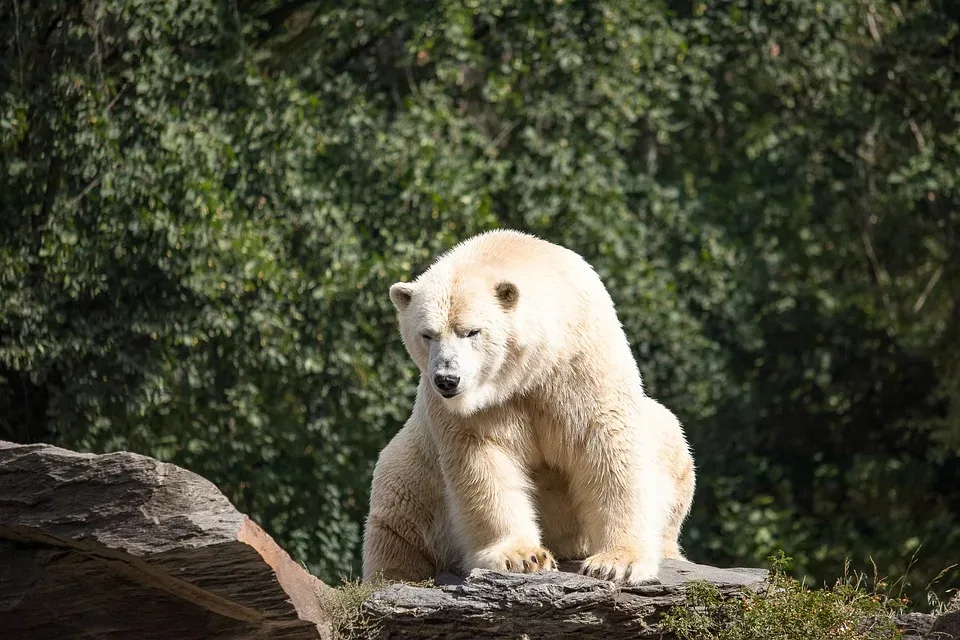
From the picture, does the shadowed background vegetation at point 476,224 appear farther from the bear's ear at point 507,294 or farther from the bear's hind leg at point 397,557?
the bear's ear at point 507,294

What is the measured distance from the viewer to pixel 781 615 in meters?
5.59

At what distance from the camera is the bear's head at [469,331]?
577 centimetres

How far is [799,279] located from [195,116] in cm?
870

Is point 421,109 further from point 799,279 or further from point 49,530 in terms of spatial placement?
point 49,530

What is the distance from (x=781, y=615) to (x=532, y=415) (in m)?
1.36

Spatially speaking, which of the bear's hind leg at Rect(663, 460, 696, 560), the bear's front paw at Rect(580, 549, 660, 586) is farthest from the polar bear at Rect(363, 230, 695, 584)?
the bear's hind leg at Rect(663, 460, 696, 560)

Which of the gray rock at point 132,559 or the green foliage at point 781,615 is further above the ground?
the gray rock at point 132,559

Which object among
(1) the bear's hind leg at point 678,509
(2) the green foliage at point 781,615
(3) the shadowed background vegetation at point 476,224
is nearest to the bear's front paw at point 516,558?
(2) the green foliage at point 781,615

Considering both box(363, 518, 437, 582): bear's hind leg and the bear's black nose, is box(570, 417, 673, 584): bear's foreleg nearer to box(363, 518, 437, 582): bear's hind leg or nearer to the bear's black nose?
the bear's black nose

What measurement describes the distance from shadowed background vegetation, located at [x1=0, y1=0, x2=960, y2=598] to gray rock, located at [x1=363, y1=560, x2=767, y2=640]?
167 inches

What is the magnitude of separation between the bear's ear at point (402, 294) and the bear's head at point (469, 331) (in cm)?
11

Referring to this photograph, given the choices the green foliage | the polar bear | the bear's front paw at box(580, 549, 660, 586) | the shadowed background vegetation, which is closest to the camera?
the green foliage

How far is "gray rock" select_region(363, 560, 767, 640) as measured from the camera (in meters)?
5.63

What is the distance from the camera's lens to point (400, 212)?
1237 centimetres
